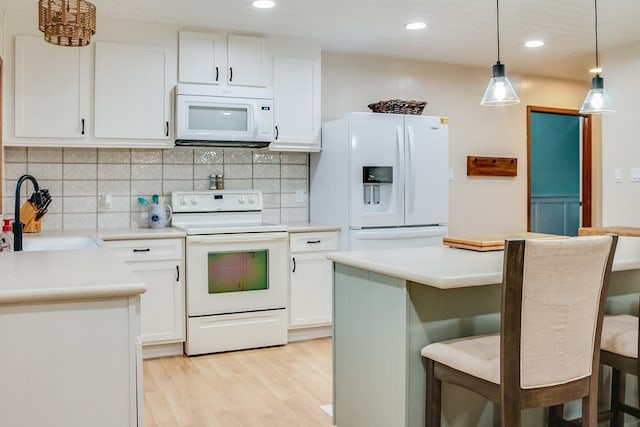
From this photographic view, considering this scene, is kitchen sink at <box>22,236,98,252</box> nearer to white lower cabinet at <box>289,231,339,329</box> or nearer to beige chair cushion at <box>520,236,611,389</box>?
white lower cabinet at <box>289,231,339,329</box>

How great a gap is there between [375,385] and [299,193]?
2.76 metres

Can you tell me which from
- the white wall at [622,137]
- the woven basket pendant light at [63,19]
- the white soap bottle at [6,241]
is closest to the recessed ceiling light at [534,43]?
the white wall at [622,137]

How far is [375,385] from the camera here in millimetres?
2314

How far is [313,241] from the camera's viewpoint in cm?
439

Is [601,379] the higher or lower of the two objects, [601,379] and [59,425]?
the lower

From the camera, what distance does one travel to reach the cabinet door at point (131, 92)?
13.0 ft

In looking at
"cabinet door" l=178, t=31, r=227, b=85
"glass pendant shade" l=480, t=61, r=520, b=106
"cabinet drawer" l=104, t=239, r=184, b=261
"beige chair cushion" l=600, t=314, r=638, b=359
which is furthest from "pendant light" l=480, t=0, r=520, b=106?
"cabinet drawer" l=104, t=239, r=184, b=261

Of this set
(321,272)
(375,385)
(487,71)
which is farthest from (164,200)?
(487,71)

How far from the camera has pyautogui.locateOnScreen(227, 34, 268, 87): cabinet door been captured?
14.0ft

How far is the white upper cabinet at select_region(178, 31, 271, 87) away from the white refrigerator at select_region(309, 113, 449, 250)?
0.71 metres

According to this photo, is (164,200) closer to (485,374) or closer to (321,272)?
(321,272)

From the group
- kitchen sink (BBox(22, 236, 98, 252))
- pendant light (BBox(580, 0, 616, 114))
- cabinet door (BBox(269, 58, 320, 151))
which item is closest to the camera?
pendant light (BBox(580, 0, 616, 114))

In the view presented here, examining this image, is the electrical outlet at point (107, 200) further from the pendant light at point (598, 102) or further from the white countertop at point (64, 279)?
the pendant light at point (598, 102)

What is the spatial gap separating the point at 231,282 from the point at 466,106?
114 inches
